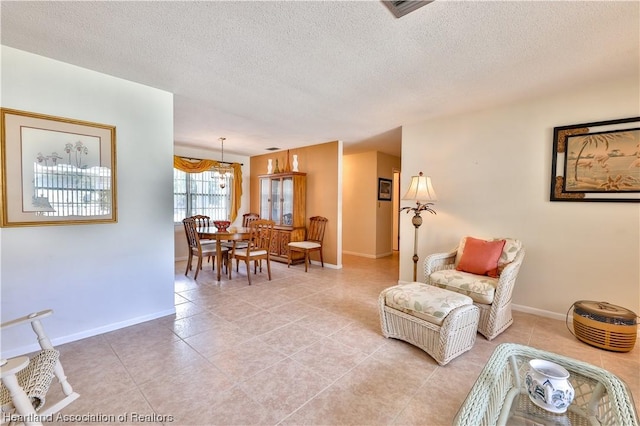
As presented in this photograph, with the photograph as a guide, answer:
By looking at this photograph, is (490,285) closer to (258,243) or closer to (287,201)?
(258,243)

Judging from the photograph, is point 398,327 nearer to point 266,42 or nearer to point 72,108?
point 266,42

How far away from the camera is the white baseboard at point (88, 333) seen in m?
2.13

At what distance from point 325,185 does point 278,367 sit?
12.0ft

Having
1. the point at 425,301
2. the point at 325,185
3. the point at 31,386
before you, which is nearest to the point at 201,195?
the point at 325,185

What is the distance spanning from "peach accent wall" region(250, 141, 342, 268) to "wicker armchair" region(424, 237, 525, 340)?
Result: 94.3 inches

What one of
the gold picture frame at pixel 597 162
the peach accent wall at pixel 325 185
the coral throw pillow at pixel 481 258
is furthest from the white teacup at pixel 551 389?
the peach accent wall at pixel 325 185

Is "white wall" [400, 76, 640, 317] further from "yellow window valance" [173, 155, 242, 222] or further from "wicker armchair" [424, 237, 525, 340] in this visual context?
"yellow window valance" [173, 155, 242, 222]

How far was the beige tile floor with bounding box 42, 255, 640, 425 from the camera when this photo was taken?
155cm

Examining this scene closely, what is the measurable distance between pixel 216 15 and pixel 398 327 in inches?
103

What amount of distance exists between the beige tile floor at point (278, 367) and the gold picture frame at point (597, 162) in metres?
1.34

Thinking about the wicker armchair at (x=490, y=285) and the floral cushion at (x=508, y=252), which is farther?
the floral cushion at (x=508, y=252)

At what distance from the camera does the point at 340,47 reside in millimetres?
2031

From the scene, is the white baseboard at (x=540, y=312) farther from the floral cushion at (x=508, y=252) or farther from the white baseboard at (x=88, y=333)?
the white baseboard at (x=88, y=333)

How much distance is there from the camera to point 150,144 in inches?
108
